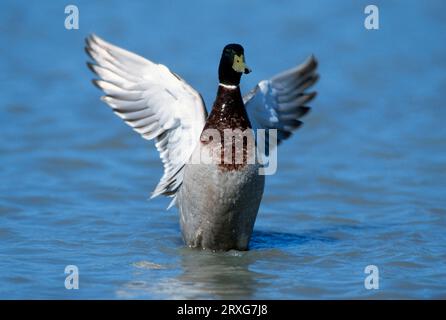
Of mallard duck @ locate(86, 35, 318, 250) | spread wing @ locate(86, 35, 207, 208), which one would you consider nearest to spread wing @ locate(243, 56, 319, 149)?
mallard duck @ locate(86, 35, 318, 250)

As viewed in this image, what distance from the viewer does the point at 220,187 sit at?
9.74 metres

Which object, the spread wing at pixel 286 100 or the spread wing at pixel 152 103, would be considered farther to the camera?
the spread wing at pixel 286 100

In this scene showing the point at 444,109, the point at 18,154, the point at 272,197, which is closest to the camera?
the point at 272,197

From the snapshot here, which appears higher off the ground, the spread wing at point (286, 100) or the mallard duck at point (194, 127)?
the spread wing at point (286, 100)

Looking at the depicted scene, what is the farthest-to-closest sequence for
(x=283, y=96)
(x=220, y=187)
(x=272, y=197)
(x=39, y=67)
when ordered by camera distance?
(x=39, y=67), (x=272, y=197), (x=283, y=96), (x=220, y=187)

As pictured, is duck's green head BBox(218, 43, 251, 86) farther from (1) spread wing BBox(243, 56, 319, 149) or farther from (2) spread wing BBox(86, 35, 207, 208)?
(1) spread wing BBox(243, 56, 319, 149)

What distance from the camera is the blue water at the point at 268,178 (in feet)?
31.6

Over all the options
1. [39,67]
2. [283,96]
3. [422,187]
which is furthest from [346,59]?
[283,96]

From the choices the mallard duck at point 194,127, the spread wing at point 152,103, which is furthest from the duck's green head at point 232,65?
the spread wing at point 152,103

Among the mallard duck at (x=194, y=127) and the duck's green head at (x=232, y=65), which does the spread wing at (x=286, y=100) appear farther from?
the duck's green head at (x=232, y=65)

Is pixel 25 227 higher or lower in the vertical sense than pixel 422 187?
lower
